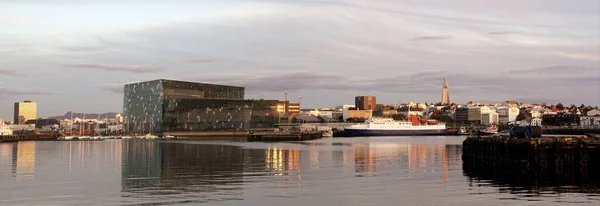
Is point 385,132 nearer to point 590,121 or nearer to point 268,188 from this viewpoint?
point 590,121

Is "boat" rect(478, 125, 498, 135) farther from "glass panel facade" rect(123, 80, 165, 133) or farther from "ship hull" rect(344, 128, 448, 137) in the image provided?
"glass panel facade" rect(123, 80, 165, 133)

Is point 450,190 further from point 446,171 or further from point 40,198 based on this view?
point 40,198

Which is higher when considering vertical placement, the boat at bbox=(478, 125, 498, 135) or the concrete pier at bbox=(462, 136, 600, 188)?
the boat at bbox=(478, 125, 498, 135)

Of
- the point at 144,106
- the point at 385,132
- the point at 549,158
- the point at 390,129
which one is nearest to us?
the point at 549,158

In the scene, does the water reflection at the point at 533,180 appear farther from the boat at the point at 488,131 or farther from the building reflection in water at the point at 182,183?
the boat at the point at 488,131

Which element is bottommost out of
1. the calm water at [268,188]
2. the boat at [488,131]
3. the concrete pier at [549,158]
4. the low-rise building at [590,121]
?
the calm water at [268,188]

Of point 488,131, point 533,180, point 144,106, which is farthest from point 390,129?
point 533,180

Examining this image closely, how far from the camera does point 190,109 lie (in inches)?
7101

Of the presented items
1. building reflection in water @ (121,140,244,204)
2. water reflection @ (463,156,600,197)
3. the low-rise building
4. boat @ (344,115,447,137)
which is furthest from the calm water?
the low-rise building

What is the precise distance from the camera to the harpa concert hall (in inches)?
7106

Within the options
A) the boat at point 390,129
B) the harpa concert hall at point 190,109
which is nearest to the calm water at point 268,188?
the boat at point 390,129

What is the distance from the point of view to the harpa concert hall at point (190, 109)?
7106 inches

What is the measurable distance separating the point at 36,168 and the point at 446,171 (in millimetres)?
30389

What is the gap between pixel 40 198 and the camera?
2797cm
